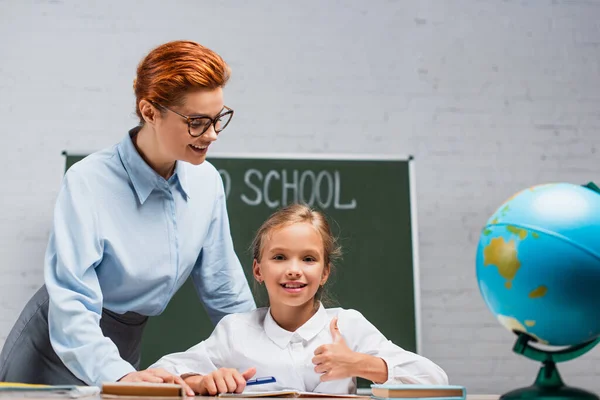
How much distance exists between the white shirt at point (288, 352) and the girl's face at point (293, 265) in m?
0.05

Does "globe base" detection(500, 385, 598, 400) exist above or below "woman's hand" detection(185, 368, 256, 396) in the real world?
above

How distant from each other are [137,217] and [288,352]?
1.52 feet

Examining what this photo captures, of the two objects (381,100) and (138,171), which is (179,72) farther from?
(381,100)

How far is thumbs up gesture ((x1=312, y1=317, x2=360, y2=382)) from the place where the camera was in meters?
1.21

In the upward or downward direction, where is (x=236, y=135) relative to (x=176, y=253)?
upward

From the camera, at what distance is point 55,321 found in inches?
52.3

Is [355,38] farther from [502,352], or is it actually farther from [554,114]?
[502,352]

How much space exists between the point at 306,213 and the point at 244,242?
1.55 m

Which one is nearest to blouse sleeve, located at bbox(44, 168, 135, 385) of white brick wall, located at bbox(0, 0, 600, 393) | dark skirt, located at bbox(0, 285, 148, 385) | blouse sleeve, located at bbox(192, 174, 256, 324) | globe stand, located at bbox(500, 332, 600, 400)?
dark skirt, located at bbox(0, 285, 148, 385)

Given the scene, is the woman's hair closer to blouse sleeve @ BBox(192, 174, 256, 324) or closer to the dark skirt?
blouse sleeve @ BBox(192, 174, 256, 324)

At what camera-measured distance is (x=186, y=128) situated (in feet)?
4.94

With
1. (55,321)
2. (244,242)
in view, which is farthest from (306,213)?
(244,242)

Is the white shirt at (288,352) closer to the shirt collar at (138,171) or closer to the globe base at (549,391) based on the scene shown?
the shirt collar at (138,171)

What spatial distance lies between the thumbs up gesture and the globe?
0.46 meters
